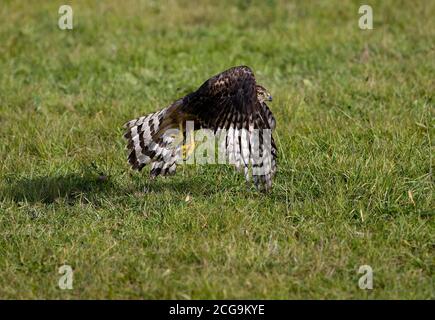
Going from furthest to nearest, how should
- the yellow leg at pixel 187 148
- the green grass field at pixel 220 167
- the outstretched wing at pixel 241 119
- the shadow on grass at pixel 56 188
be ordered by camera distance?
the shadow on grass at pixel 56 188 → the yellow leg at pixel 187 148 → the outstretched wing at pixel 241 119 → the green grass field at pixel 220 167

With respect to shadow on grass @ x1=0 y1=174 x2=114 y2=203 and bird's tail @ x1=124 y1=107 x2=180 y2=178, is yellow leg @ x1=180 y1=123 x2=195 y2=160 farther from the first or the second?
shadow on grass @ x1=0 y1=174 x2=114 y2=203

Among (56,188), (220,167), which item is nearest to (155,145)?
(220,167)

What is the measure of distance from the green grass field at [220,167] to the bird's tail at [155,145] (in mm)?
317

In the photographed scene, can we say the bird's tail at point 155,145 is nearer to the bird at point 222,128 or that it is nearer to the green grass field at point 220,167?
the bird at point 222,128

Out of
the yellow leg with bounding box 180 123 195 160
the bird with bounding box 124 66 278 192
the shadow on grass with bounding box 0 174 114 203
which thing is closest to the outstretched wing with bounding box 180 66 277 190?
the bird with bounding box 124 66 278 192

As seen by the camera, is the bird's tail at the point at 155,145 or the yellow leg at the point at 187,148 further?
the yellow leg at the point at 187,148

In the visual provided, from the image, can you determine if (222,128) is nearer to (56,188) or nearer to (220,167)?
(220,167)

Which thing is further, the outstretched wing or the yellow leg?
the yellow leg

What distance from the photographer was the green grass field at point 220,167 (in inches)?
226

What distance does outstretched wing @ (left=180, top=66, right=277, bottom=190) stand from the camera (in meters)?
6.32

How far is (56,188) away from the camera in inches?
283

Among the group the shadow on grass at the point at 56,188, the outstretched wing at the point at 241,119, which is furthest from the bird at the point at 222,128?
the shadow on grass at the point at 56,188

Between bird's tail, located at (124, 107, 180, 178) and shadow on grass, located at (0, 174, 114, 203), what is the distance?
55 centimetres
